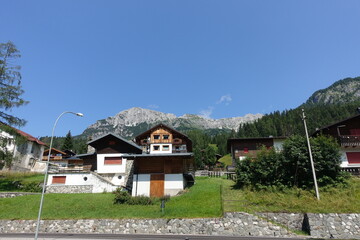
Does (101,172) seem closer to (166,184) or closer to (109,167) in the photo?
(109,167)

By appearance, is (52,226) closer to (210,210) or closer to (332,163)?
(210,210)

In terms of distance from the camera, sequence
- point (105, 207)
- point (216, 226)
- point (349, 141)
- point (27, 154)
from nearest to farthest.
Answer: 1. point (216, 226)
2. point (105, 207)
3. point (349, 141)
4. point (27, 154)

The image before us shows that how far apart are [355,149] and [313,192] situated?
16.9 m

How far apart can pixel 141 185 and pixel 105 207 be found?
6179 mm

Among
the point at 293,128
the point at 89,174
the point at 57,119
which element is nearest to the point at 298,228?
the point at 57,119

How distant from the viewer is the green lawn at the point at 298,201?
56.2ft

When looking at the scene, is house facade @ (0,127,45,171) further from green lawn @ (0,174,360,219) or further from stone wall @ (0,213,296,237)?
stone wall @ (0,213,296,237)

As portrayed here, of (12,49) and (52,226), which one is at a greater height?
(12,49)

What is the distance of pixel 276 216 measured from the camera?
17.5 meters

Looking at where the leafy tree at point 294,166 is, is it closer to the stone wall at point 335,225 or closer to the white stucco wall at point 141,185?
the stone wall at point 335,225

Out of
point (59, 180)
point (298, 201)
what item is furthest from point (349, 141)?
point (59, 180)

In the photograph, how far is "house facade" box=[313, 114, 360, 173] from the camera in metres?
30.0

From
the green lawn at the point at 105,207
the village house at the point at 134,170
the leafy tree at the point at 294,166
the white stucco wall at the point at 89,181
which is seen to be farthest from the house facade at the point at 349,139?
the white stucco wall at the point at 89,181

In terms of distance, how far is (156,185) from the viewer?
28.1 m
